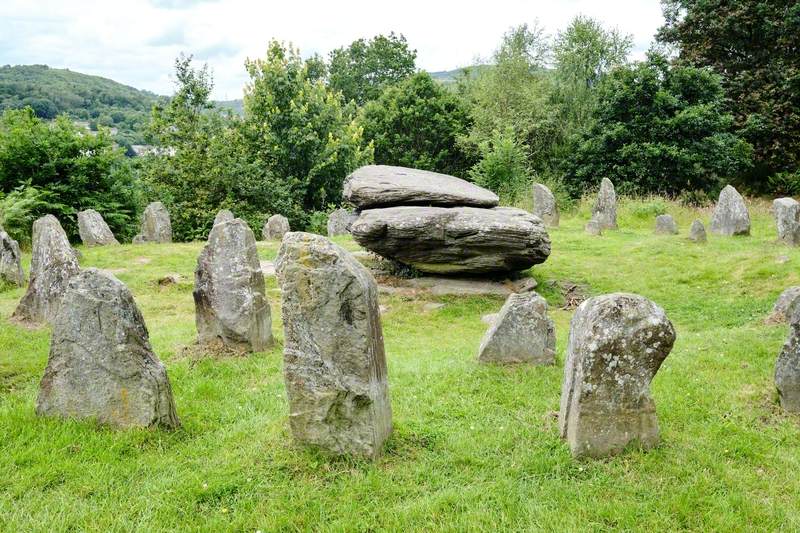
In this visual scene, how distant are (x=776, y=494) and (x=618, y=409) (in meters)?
1.43

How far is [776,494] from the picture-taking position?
16.9 ft

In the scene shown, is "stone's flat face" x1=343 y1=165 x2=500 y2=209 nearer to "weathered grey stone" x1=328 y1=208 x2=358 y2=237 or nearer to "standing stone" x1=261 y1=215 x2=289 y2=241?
"weathered grey stone" x1=328 y1=208 x2=358 y2=237

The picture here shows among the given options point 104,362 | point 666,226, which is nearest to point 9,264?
→ point 104,362

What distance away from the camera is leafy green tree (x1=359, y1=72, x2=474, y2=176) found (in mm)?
38875

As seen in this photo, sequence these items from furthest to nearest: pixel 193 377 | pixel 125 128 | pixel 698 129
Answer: pixel 125 128 → pixel 698 129 → pixel 193 377

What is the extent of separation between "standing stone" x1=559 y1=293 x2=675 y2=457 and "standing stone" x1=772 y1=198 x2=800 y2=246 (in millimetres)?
14001

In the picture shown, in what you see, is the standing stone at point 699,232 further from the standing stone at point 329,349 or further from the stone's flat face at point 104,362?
the stone's flat face at point 104,362

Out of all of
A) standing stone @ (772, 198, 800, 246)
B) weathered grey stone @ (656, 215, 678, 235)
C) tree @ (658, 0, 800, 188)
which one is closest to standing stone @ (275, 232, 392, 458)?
standing stone @ (772, 198, 800, 246)

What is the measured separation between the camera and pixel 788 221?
55.1ft

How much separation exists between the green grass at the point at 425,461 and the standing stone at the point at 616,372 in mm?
209

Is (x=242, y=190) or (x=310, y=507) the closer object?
(x=310, y=507)

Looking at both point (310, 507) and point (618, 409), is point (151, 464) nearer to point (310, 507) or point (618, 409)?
point (310, 507)

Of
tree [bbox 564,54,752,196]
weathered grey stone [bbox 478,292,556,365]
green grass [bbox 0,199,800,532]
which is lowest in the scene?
green grass [bbox 0,199,800,532]

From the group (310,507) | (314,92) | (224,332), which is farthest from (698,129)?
(310,507)
